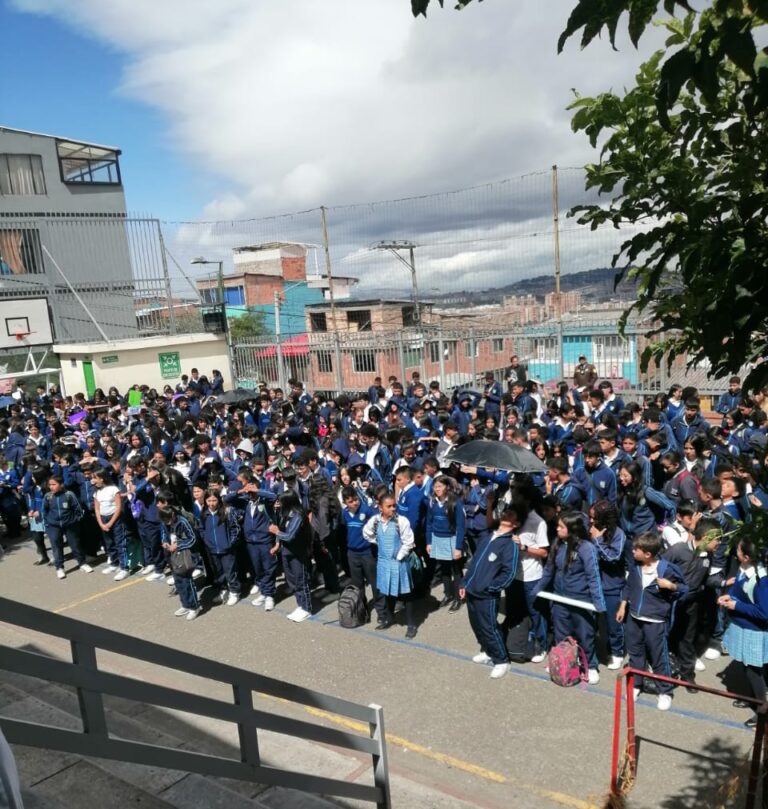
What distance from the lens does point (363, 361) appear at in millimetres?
19469

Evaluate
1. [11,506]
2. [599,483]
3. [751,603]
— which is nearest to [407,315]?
[11,506]

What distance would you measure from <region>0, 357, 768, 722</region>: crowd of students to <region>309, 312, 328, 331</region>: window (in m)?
22.9

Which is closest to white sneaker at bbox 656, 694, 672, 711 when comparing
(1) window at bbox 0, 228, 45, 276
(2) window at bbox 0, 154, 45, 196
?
(1) window at bbox 0, 228, 45, 276

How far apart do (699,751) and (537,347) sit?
13.2 meters

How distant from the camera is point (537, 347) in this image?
17453 mm

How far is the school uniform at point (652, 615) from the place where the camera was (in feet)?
18.2

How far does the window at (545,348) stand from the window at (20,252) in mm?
17441

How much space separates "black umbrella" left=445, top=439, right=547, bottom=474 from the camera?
6985 millimetres

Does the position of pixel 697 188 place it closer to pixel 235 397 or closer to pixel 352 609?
pixel 352 609

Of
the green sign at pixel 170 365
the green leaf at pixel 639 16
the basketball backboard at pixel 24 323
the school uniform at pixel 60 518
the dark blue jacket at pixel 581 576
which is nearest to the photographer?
the green leaf at pixel 639 16

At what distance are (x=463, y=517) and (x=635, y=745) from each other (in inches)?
115

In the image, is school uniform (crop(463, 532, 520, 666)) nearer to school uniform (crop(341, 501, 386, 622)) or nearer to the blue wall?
school uniform (crop(341, 501, 386, 622))

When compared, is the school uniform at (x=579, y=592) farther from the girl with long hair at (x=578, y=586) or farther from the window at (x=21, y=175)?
the window at (x=21, y=175)

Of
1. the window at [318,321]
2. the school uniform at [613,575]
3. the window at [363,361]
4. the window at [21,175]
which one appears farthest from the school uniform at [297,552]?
the window at [318,321]
